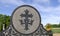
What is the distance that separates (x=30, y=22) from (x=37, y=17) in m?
0.32

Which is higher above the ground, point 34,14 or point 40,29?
point 34,14

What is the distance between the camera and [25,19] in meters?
8.12

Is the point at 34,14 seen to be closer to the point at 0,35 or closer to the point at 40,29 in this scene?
the point at 40,29

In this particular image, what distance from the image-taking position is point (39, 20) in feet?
26.8

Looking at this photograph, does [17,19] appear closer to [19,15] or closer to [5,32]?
[19,15]

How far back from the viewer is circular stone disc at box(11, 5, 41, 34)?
316 inches

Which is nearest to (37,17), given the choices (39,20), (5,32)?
(39,20)

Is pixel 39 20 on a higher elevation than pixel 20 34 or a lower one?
higher

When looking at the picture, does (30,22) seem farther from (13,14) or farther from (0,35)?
(0,35)

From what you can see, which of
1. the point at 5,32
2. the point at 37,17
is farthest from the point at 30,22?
the point at 5,32

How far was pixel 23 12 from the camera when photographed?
26.6ft

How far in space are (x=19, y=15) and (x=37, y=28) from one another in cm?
83

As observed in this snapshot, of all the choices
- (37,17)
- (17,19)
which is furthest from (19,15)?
(37,17)

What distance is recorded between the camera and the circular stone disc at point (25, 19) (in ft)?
26.4
